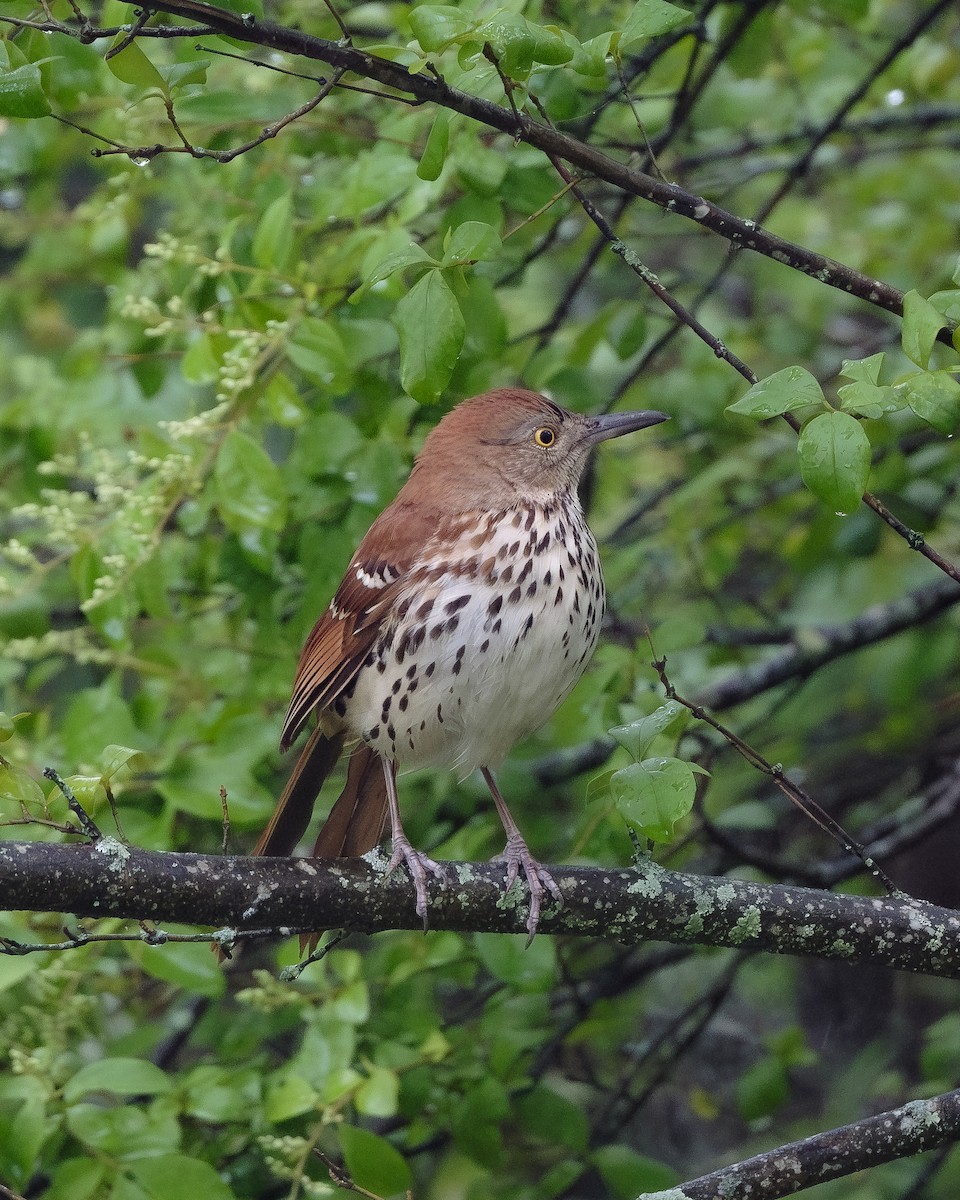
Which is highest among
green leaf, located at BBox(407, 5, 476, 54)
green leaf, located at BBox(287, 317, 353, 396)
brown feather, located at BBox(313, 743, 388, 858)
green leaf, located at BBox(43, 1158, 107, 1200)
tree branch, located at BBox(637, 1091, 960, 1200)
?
green leaf, located at BBox(407, 5, 476, 54)

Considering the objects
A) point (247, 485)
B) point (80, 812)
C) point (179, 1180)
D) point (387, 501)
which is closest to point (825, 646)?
point (387, 501)

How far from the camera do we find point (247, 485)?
3074 millimetres

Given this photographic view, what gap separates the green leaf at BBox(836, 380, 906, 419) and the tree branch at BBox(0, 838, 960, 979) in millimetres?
980

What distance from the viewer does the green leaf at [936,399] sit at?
2.13m

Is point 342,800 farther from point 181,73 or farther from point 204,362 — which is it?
point 181,73

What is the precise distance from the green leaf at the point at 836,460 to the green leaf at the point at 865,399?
0.04 m

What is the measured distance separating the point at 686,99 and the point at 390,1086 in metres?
2.65

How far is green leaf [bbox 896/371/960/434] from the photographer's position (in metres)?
2.13

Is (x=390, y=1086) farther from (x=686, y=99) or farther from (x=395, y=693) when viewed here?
(x=686, y=99)

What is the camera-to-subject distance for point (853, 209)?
19.9 ft

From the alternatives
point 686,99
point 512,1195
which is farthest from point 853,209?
point 512,1195

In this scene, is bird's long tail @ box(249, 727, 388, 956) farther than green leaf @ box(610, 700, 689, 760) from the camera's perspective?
Yes

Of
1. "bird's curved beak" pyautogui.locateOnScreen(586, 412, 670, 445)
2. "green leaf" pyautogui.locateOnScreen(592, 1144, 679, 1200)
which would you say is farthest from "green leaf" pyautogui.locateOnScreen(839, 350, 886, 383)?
"green leaf" pyautogui.locateOnScreen(592, 1144, 679, 1200)

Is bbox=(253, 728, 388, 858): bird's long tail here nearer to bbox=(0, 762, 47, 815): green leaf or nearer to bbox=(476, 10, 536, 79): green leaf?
bbox=(0, 762, 47, 815): green leaf
